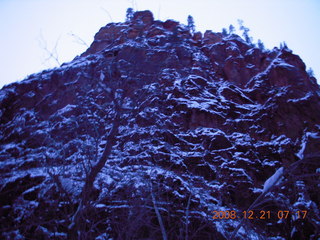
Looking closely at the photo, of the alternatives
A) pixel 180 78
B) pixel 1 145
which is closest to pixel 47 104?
pixel 1 145

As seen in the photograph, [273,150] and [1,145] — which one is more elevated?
[1,145]

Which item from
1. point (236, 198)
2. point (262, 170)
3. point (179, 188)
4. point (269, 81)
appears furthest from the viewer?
point (269, 81)

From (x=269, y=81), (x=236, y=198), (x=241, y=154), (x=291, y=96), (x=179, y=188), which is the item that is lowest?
(x=236, y=198)

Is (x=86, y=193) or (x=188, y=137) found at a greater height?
(x=188, y=137)

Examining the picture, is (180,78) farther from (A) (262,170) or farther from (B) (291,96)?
(A) (262,170)

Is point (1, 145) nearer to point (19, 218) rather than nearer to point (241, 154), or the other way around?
point (19, 218)

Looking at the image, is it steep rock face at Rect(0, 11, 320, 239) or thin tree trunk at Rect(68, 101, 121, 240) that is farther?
steep rock face at Rect(0, 11, 320, 239)

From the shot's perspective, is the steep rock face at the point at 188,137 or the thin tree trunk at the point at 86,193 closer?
the thin tree trunk at the point at 86,193

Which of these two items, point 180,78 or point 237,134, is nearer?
point 237,134

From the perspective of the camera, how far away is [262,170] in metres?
16.9

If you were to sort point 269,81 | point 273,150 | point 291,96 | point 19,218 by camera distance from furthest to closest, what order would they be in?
point 269,81
point 291,96
point 273,150
point 19,218

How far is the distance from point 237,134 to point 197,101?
17.6ft

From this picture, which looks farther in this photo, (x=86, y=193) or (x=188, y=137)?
(x=188, y=137)

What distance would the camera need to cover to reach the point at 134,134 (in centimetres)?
1756
